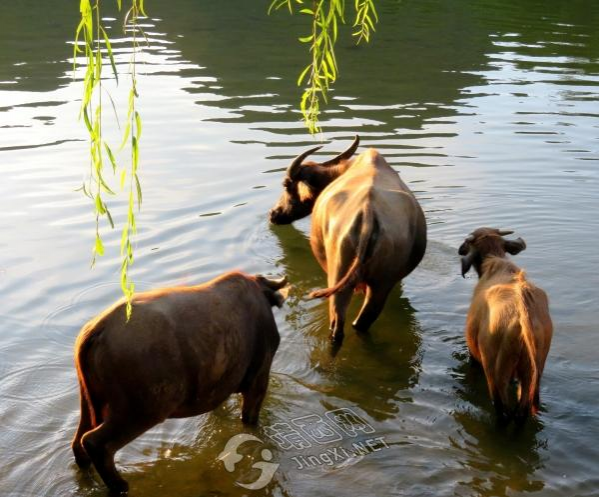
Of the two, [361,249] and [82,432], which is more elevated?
[361,249]

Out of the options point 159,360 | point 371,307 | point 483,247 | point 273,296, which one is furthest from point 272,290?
point 483,247

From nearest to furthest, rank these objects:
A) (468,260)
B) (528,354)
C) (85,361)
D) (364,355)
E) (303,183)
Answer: (85,361) < (528,354) < (468,260) < (364,355) < (303,183)

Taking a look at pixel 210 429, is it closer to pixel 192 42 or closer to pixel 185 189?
pixel 185 189

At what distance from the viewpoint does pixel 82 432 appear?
6.42 meters

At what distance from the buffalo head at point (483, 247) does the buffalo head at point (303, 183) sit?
86.9 inches

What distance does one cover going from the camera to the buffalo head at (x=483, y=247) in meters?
8.66

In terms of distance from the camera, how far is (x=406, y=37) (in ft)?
Result: 83.3

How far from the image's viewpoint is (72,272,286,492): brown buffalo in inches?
232

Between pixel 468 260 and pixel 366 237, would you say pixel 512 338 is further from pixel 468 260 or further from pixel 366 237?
pixel 468 260

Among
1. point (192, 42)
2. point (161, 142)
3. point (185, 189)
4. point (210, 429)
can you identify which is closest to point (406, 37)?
point (192, 42)

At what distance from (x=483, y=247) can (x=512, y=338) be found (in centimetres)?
187

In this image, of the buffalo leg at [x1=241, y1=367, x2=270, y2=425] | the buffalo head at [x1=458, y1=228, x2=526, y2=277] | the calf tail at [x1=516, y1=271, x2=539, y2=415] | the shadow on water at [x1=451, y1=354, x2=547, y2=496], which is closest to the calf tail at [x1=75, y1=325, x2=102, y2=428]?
the buffalo leg at [x1=241, y1=367, x2=270, y2=425]

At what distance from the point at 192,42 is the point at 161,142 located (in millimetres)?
8702

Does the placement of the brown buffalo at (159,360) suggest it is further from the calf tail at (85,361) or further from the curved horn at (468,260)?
the curved horn at (468,260)
